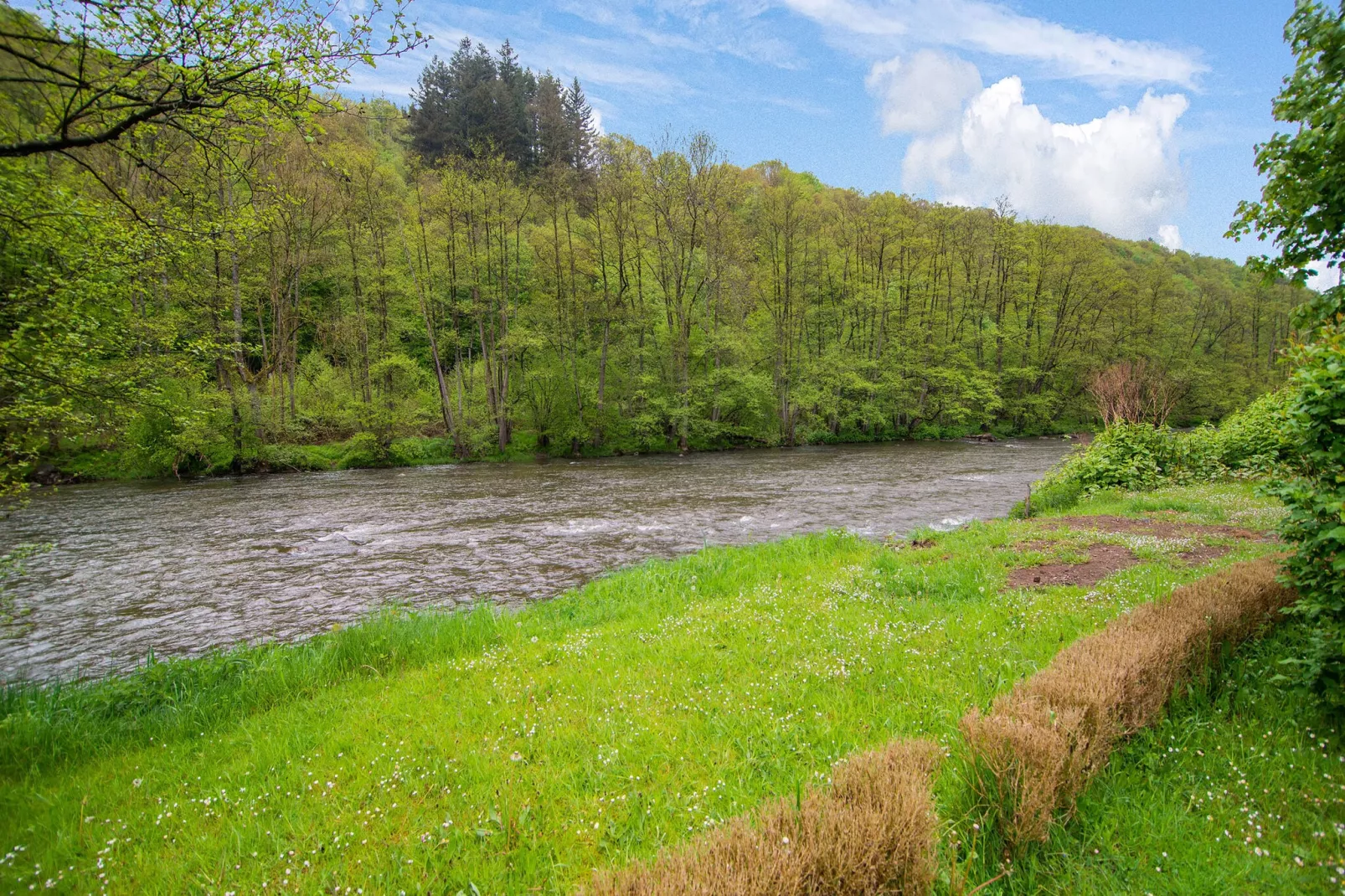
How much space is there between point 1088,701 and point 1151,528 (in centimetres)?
997

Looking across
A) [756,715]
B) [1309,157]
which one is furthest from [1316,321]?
[756,715]

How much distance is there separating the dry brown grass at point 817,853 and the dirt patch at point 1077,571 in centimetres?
675

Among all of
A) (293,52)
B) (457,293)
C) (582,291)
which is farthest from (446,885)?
(457,293)

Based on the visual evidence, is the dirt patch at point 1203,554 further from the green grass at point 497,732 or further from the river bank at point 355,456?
the river bank at point 355,456

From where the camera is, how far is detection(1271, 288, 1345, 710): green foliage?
3949 millimetres

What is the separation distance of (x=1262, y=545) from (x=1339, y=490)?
679cm

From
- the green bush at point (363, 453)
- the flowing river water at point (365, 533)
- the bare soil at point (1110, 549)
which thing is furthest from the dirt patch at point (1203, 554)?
the green bush at point (363, 453)

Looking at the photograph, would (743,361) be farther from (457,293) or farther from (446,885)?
(446,885)

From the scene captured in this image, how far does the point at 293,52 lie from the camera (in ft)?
17.5

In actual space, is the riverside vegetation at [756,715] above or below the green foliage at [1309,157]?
below

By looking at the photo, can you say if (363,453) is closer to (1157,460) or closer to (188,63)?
(188,63)

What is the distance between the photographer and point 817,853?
2.40m

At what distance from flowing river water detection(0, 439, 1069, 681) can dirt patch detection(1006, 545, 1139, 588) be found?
6479 mm

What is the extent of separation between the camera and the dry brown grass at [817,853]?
226 cm
